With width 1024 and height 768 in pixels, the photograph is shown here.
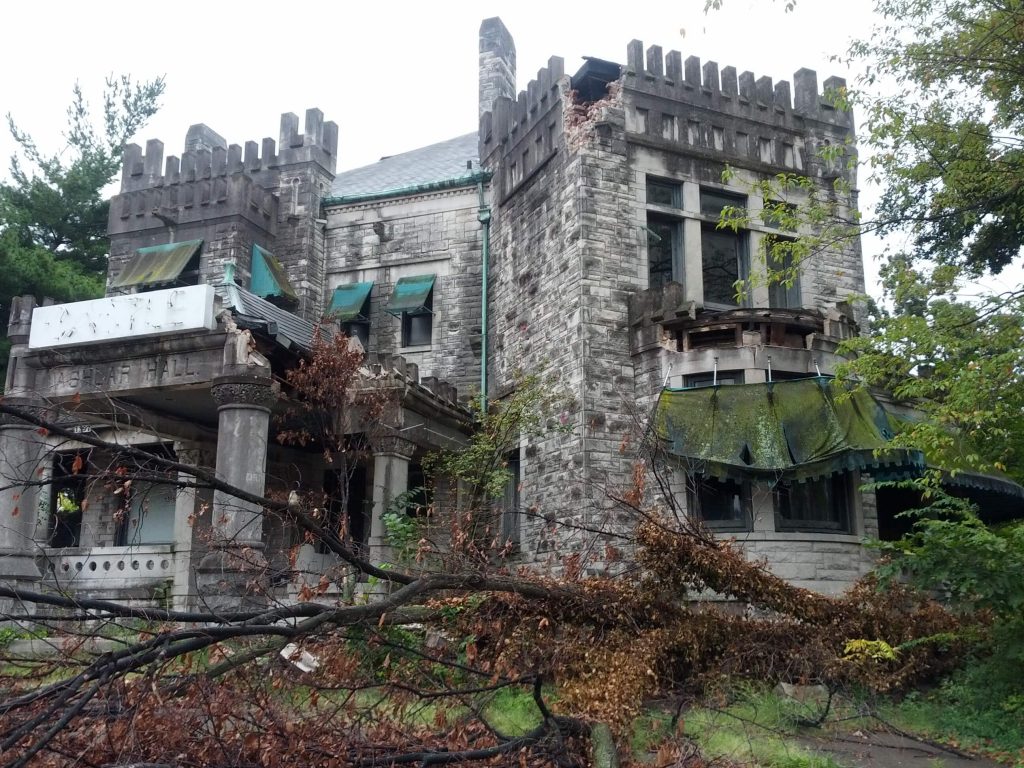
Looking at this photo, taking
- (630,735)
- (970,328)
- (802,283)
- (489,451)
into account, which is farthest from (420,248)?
(630,735)

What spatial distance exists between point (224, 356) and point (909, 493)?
36.9ft

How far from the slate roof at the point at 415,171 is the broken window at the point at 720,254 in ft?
16.7

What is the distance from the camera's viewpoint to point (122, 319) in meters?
15.0

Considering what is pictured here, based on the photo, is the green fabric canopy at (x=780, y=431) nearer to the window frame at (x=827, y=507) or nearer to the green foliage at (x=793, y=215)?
the window frame at (x=827, y=507)

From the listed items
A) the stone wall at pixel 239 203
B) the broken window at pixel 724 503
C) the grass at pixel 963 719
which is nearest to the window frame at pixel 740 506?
the broken window at pixel 724 503

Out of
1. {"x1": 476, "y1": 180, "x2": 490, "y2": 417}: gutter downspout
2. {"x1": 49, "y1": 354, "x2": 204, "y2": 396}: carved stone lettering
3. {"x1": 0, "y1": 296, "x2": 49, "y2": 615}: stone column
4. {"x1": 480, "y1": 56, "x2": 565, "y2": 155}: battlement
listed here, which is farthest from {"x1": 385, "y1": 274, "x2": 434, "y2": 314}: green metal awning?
{"x1": 0, "y1": 296, "x2": 49, "y2": 615}: stone column

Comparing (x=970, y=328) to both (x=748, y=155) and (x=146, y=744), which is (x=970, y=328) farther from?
(x=146, y=744)

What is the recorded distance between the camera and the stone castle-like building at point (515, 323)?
14008mm

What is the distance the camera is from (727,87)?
57.0 ft

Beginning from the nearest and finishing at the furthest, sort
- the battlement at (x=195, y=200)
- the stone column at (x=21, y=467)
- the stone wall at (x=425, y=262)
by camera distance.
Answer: the stone column at (x=21, y=467), the stone wall at (x=425, y=262), the battlement at (x=195, y=200)

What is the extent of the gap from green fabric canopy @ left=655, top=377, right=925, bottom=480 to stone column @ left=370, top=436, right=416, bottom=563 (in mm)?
4384

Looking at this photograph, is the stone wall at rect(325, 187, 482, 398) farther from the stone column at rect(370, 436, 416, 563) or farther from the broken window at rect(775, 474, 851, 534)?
the broken window at rect(775, 474, 851, 534)

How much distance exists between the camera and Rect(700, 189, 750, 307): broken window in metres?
16.8

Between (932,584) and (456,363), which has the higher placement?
(456,363)
